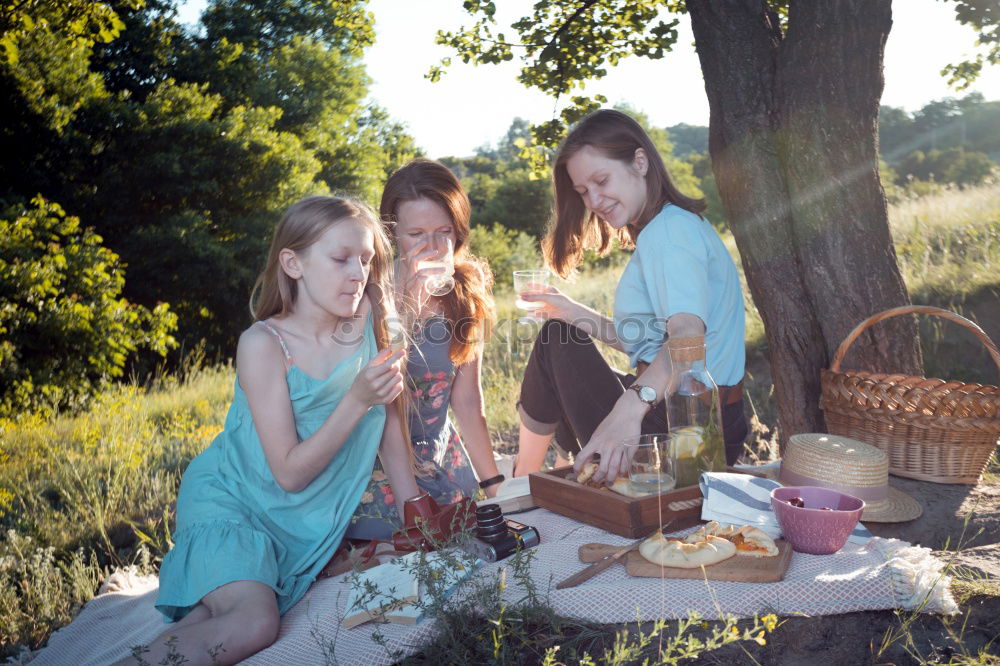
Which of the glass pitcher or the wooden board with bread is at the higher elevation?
the glass pitcher

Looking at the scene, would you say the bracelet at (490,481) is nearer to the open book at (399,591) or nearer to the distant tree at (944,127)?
the open book at (399,591)

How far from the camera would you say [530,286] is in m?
3.73

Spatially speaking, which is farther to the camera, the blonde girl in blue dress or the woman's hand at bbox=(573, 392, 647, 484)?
the woman's hand at bbox=(573, 392, 647, 484)

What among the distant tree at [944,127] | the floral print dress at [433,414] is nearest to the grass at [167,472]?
the floral print dress at [433,414]

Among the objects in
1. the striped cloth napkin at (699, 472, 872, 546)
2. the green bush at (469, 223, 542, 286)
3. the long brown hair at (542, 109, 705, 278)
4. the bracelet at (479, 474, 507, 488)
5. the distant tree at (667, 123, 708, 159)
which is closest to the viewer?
the striped cloth napkin at (699, 472, 872, 546)

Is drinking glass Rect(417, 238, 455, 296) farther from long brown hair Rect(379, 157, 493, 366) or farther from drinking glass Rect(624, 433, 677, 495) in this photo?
drinking glass Rect(624, 433, 677, 495)

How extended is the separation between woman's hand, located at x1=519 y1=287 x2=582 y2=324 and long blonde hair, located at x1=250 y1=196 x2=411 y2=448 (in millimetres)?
727

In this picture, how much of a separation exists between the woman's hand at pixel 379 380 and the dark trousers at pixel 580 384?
1212 millimetres

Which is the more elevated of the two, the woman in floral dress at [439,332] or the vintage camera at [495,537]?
the woman in floral dress at [439,332]

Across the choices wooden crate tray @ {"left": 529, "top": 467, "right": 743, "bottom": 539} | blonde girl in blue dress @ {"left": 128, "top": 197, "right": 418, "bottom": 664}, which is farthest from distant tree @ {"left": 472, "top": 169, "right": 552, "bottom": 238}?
wooden crate tray @ {"left": 529, "top": 467, "right": 743, "bottom": 539}

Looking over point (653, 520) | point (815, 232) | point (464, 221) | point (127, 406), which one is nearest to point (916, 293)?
point (815, 232)

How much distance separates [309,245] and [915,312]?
2704 mm

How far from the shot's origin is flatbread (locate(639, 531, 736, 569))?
2.35m

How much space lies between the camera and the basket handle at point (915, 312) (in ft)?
10.5
